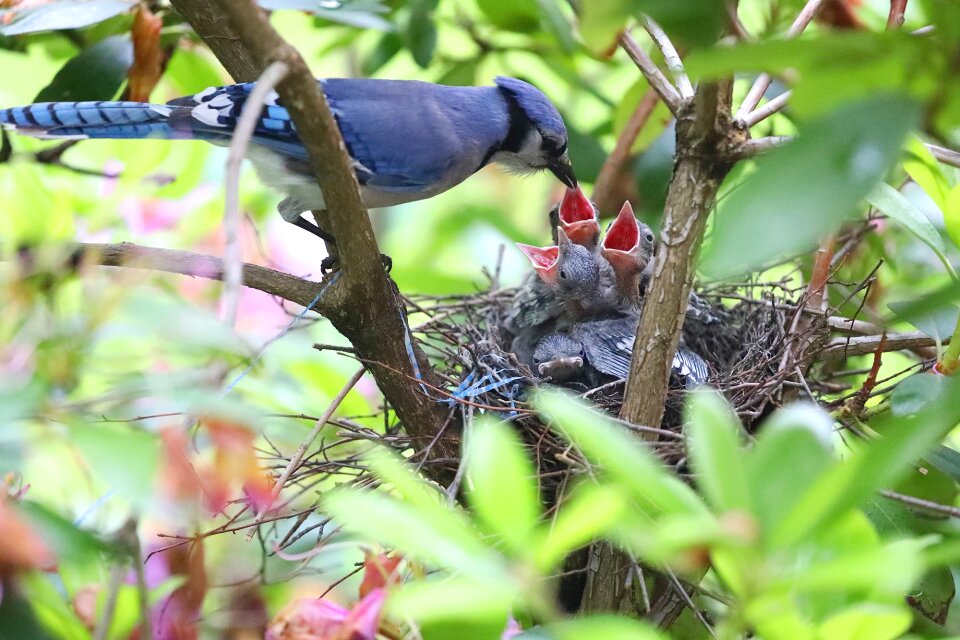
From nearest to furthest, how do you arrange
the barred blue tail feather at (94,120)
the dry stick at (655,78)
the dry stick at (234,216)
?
1. the dry stick at (234,216)
2. the dry stick at (655,78)
3. the barred blue tail feather at (94,120)

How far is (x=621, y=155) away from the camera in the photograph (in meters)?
2.09

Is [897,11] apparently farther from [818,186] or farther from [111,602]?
[111,602]

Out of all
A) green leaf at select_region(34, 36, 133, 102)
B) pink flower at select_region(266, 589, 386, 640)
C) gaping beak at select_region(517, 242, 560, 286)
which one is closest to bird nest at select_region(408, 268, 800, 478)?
gaping beak at select_region(517, 242, 560, 286)

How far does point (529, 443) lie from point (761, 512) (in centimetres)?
95

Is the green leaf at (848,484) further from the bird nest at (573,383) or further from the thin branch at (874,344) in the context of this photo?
the thin branch at (874,344)

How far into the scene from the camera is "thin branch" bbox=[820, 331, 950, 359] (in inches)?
56.3

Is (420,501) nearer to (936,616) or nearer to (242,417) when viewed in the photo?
(242,417)

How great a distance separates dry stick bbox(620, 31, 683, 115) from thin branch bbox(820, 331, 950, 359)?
510mm

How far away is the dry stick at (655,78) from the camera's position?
1188mm

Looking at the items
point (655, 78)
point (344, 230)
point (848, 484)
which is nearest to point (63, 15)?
point (344, 230)

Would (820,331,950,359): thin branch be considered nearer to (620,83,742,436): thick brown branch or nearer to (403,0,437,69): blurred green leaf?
(620,83,742,436): thick brown branch

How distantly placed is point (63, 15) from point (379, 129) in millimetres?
563

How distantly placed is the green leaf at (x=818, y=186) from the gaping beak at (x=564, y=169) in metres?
1.52

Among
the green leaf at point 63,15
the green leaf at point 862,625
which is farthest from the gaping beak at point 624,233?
the green leaf at point 862,625
